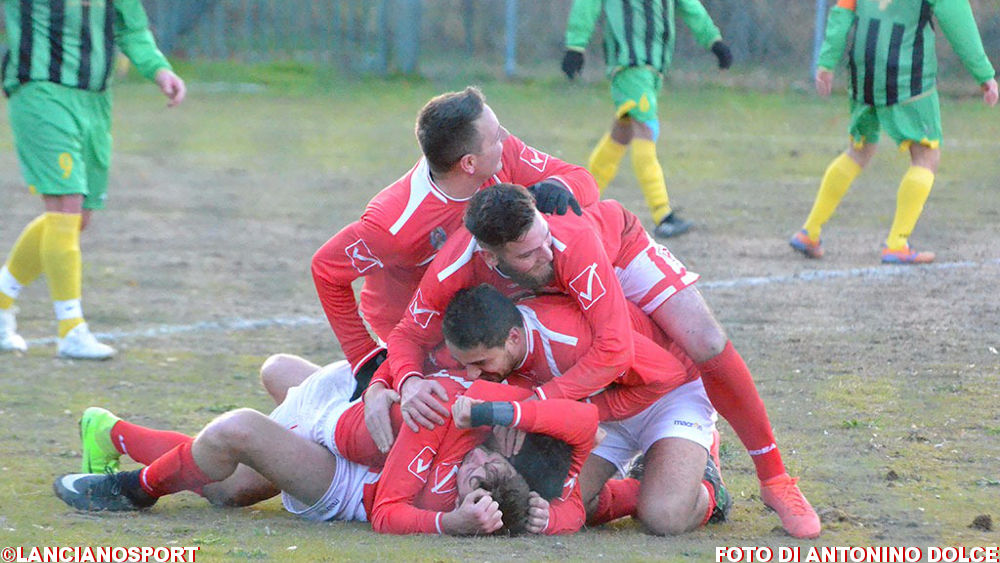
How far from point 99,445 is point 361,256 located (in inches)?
46.3

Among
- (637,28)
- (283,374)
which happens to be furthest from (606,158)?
(283,374)

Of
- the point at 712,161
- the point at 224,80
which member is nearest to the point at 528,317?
the point at 712,161

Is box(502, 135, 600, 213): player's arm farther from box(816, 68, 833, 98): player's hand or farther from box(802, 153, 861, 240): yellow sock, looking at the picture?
box(816, 68, 833, 98): player's hand

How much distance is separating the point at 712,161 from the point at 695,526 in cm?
937

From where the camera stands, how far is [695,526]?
455cm

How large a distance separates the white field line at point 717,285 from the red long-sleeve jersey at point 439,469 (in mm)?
3273

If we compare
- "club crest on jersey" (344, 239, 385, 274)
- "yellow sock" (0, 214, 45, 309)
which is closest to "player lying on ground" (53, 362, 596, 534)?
"club crest on jersey" (344, 239, 385, 274)

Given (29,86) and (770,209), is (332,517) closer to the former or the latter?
(29,86)

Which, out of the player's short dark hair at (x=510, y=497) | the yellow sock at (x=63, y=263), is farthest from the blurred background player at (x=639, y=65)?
the player's short dark hair at (x=510, y=497)

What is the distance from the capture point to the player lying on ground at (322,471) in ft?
14.2

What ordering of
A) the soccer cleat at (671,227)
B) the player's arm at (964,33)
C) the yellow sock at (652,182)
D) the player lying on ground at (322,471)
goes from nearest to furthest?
the player lying on ground at (322,471), the player's arm at (964,33), the soccer cleat at (671,227), the yellow sock at (652,182)

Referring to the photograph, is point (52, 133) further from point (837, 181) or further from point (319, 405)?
point (837, 181)

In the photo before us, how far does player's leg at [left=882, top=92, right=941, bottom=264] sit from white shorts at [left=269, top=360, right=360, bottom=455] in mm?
4781

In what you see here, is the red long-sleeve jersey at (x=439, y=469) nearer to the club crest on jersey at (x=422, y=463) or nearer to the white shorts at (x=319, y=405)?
the club crest on jersey at (x=422, y=463)
